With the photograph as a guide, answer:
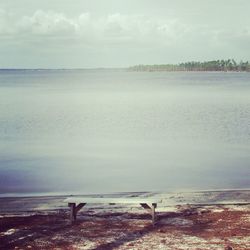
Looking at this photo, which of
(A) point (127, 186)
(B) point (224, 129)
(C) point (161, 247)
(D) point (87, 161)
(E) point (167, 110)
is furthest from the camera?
(E) point (167, 110)

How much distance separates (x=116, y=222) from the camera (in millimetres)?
9008

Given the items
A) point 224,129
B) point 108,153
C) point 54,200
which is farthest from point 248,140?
point 54,200

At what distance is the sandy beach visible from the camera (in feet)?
25.4

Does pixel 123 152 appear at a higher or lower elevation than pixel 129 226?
lower

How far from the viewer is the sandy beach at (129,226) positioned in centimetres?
775

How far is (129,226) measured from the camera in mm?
8711

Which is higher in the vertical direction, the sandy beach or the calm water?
the sandy beach

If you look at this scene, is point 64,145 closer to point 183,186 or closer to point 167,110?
point 183,186

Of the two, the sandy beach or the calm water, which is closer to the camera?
the sandy beach

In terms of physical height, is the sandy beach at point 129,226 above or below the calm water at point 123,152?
above

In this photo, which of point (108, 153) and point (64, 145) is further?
point (64, 145)

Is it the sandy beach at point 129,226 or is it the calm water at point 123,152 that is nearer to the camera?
the sandy beach at point 129,226

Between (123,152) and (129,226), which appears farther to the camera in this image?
(123,152)

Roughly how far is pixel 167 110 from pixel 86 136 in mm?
18514
